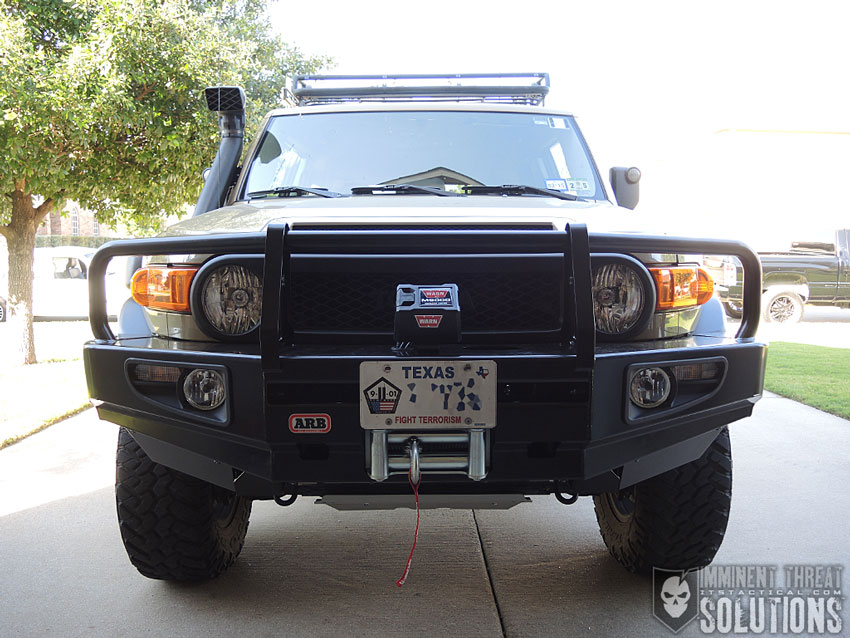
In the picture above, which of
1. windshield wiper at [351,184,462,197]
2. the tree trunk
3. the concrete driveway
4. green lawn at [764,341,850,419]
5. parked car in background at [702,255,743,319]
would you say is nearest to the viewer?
the concrete driveway

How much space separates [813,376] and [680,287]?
21.3 ft

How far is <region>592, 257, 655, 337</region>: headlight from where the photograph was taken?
2.35 m

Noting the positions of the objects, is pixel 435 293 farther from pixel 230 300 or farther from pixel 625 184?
pixel 625 184

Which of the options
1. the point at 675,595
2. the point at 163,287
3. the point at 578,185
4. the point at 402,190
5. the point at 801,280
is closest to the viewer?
the point at 163,287

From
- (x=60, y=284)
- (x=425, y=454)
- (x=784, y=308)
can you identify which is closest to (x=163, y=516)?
(x=425, y=454)

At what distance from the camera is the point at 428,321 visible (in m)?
2.11

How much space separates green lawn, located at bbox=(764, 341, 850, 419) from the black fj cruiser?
10.5 ft

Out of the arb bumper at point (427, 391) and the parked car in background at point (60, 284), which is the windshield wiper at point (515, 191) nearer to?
the arb bumper at point (427, 391)

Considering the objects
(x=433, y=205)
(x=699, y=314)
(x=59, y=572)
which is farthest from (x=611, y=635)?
(x=59, y=572)

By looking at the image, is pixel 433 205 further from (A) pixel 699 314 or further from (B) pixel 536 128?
(B) pixel 536 128

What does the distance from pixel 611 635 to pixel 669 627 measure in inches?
9.1

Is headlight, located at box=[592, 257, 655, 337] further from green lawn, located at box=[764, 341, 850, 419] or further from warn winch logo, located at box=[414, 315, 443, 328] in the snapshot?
green lawn, located at box=[764, 341, 850, 419]

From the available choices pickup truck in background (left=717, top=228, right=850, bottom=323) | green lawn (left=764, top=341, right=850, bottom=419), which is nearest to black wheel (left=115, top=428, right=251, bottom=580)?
green lawn (left=764, top=341, right=850, bottom=419)

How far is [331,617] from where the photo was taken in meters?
2.64
